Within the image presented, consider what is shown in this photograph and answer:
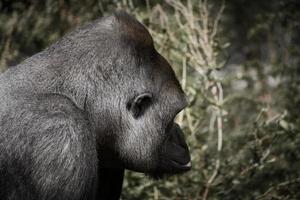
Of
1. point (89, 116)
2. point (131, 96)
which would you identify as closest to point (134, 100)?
point (131, 96)

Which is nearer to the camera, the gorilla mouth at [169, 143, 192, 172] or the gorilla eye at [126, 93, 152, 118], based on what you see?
the gorilla eye at [126, 93, 152, 118]

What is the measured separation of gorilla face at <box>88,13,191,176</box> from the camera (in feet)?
10.7

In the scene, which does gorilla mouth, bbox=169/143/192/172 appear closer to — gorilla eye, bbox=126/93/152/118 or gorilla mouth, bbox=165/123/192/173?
gorilla mouth, bbox=165/123/192/173

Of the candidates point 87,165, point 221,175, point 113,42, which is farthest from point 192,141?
point 87,165

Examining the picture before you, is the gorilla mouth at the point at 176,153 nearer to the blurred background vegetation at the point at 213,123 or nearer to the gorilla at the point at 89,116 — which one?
the gorilla at the point at 89,116

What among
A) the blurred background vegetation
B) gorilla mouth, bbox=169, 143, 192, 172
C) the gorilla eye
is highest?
the gorilla eye

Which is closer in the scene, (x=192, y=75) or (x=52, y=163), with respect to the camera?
(x=52, y=163)

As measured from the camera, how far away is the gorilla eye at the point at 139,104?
10.8ft

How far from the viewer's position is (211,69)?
4613 mm

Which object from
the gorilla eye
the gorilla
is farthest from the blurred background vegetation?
the gorilla eye

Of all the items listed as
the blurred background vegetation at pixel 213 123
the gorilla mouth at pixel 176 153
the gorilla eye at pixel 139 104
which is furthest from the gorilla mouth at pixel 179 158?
the blurred background vegetation at pixel 213 123

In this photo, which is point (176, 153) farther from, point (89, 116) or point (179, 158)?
point (89, 116)

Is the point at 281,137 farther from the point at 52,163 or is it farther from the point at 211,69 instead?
the point at 52,163

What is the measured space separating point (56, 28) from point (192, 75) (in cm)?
140
